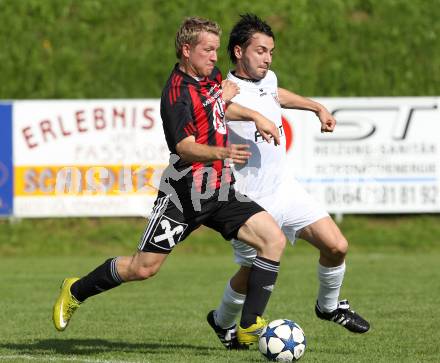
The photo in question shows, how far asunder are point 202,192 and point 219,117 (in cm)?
52

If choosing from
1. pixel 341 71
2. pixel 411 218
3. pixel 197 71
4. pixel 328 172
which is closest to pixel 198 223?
pixel 197 71

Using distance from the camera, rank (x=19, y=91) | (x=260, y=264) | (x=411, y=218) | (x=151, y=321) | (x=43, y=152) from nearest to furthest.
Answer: (x=260, y=264) < (x=151, y=321) < (x=43, y=152) < (x=411, y=218) < (x=19, y=91)

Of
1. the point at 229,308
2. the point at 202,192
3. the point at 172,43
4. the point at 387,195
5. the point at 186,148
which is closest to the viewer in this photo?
the point at 186,148

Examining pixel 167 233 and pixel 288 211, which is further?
pixel 288 211

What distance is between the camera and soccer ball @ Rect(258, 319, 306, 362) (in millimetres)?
6312

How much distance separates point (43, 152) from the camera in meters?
15.6

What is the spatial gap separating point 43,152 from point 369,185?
5175mm

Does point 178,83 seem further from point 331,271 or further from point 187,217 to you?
point 331,271

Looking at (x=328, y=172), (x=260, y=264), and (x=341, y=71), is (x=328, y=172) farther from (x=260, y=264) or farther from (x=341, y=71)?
(x=260, y=264)

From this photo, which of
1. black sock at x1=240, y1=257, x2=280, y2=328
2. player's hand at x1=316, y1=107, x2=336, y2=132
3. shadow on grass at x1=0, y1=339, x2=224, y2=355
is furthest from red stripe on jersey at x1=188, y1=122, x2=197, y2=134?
shadow on grass at x1=0, y1=339, x2=224, y2=355

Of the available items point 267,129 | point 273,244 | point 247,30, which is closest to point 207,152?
point 267,129

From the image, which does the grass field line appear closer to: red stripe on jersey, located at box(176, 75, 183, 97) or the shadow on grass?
the shadow on grass

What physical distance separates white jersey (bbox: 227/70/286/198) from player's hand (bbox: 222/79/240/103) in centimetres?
19

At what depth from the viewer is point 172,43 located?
18781mm
